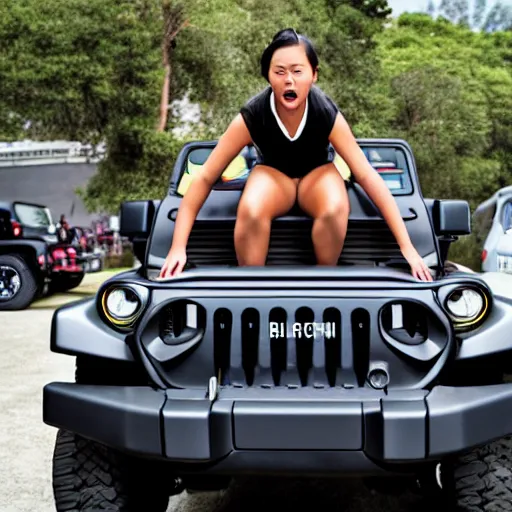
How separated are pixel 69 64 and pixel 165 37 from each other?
6.45 meters

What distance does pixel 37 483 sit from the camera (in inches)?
173

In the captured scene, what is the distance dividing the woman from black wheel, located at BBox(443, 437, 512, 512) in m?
0.94

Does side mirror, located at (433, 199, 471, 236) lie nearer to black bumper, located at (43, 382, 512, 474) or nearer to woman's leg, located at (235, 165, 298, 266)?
woman's leg, located at (235, 165, 298, 266)

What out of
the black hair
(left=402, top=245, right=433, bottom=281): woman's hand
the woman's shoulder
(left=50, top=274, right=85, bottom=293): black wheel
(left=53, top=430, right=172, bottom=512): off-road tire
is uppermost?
the black hair

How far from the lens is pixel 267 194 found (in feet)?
12.0

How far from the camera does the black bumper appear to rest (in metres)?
2.70

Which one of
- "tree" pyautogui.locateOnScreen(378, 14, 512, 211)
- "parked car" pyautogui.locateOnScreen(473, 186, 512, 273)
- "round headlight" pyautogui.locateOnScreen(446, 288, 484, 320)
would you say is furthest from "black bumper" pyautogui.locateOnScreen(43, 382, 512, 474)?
"tree" pyautogui.locateOnScreen(378, 14, 512, 211)

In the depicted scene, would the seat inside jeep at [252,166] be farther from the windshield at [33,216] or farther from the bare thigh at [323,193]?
the windshield at [33,216]

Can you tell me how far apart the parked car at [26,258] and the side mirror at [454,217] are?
9.74 metres

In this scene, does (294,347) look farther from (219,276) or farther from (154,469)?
(154,469)

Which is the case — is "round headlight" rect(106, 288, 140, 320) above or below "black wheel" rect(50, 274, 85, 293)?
above

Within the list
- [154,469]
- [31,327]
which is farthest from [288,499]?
[31,327]

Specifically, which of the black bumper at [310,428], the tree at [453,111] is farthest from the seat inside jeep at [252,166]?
the tree at [453,111]

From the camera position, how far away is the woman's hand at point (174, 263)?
3.34 m
